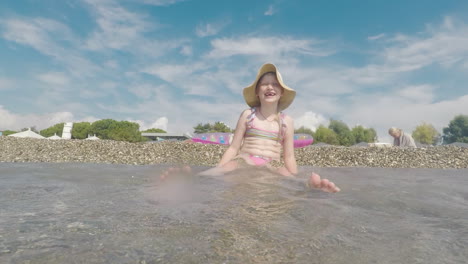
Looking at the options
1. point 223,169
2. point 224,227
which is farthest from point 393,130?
point 224,227

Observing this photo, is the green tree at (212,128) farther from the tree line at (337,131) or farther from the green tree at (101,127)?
the green tree at (101,127)

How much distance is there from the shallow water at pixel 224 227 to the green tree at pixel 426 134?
7432cm

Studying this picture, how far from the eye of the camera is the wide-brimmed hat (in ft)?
14.8

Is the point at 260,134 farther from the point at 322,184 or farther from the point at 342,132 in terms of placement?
the point at 342,132

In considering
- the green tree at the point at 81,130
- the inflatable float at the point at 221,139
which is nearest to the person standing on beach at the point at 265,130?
the inflatable float at the point at 221,139

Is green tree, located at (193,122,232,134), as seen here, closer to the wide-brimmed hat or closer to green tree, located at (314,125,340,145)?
green tree, located at (314,125,340,145)

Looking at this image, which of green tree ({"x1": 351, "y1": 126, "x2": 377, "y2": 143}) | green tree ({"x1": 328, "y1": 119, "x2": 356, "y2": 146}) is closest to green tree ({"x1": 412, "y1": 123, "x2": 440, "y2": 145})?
green tree ({"x1": 351, "y1": 126, "x2": 377, "y2": 143})

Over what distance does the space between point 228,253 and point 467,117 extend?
77.7 meters

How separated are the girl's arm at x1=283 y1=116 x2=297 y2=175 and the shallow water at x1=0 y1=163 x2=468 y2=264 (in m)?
1.62

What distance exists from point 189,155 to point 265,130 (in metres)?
7.16

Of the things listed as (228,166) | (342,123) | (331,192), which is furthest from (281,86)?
(342,123)

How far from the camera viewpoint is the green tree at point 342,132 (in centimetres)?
6269

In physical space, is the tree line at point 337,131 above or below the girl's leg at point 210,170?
above

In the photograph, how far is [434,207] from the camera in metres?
2.51
